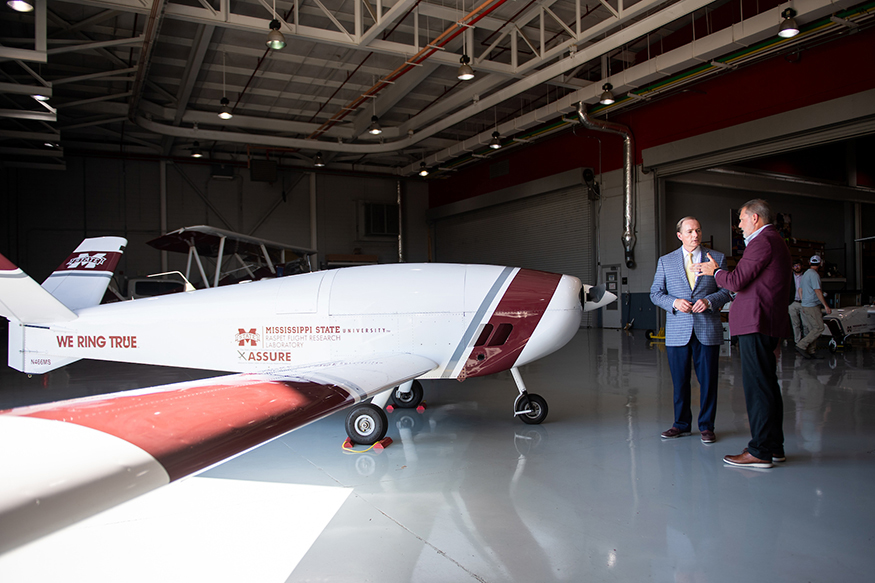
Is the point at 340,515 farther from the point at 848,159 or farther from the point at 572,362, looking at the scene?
the point at 848,159

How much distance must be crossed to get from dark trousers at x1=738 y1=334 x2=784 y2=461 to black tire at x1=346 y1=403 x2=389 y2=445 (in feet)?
7.93

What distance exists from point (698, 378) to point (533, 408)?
4.33 feet

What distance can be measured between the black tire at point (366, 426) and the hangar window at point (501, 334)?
1.04 metres

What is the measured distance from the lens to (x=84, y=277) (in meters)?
4.81

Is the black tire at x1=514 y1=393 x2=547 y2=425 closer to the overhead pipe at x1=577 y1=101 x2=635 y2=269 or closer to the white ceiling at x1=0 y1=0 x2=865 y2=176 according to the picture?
the white ceiling at x1=0 y1=0 x2=865 y2=176

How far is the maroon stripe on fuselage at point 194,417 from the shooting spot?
4.24 ft

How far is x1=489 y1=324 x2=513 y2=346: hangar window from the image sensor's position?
409cm

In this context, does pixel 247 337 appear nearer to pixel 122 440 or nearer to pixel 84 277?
pixel 84 277

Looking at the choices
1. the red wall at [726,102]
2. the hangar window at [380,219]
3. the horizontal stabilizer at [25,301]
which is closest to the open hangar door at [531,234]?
the red wall at [726,102]

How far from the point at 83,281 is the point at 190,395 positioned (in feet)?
13.1

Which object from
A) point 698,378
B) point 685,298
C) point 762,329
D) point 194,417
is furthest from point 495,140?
point 194,417

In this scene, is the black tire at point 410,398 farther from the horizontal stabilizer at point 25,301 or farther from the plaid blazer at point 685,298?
the horizontal stabilizer at point 25,301

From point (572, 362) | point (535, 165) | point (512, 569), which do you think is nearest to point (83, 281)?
point (512, 569)

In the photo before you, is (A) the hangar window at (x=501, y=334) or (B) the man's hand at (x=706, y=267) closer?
(B) the man's hand at (x=706, y=267)
